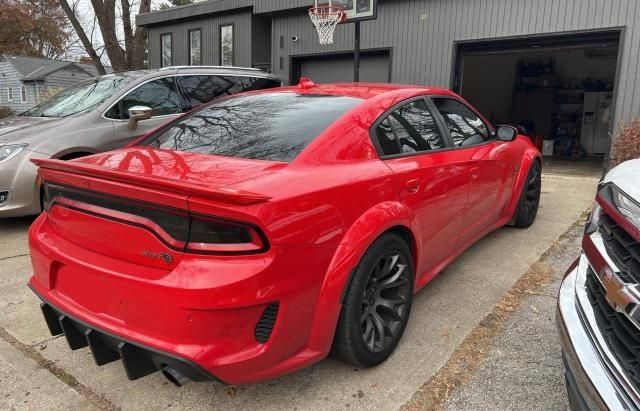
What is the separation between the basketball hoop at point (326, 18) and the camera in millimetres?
9281

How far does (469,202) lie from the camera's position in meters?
3.53

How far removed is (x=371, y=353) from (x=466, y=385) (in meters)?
0.49

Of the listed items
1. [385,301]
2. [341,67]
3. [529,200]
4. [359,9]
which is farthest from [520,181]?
[341,67]

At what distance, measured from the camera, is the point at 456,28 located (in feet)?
35.9

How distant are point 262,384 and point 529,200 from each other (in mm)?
3598

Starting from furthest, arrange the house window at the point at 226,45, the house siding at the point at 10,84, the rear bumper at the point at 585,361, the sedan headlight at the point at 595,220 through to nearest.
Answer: the house siding at the point at 10,84, the house window at the point at 226,45, the sedan headlight at the point at 595,220, the rear bumper at the point at 585,361

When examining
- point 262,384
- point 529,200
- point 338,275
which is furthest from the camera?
point 529,200

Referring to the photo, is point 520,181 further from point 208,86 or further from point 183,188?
point 208,86

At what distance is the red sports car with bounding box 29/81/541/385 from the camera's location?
1.90m

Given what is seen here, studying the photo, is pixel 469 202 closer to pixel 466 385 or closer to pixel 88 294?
pixel 466 385

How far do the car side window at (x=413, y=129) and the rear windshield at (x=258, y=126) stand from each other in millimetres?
274

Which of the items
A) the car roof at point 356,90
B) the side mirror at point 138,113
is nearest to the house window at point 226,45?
the side mirror at point 138,113

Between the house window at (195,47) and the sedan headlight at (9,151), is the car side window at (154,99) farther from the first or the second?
the house window at (195,47)

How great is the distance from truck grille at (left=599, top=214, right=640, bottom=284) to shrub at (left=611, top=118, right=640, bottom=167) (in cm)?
681
